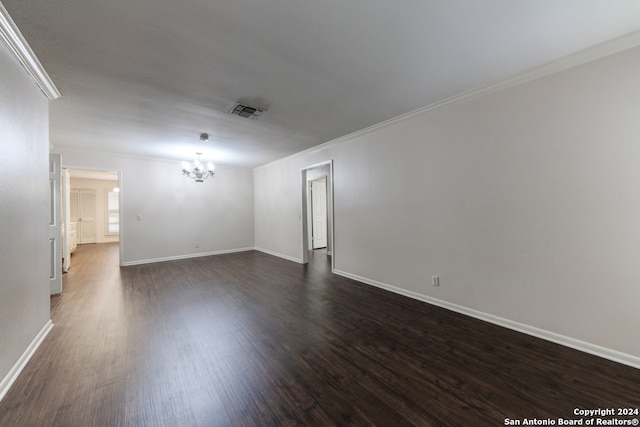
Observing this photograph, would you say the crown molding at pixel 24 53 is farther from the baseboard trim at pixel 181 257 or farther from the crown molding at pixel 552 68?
the baseboard trim at pixel 181 257

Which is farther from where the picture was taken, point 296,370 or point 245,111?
point 245,111

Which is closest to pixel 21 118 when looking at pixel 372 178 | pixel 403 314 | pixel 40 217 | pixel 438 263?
pixel 40 217

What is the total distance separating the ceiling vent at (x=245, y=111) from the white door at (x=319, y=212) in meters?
4.52

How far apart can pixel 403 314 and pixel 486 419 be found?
147 cm

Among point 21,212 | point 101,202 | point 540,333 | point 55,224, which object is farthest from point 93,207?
point 540,333

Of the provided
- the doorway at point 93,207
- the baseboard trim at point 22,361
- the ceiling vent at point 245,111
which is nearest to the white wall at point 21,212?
the baseboard trim at point 22,361

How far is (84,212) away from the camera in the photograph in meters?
9.29

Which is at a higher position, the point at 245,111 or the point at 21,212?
the point at 245,111

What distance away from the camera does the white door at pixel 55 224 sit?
3.54m

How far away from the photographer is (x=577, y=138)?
2.16m

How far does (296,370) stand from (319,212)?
6119 mm

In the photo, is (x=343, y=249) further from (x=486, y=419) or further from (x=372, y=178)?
(x=486, y=419)

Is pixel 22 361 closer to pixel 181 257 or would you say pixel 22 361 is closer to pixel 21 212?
pixel 21 212

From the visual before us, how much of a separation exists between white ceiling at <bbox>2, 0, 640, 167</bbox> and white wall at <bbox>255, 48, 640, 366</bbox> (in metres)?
0.38
